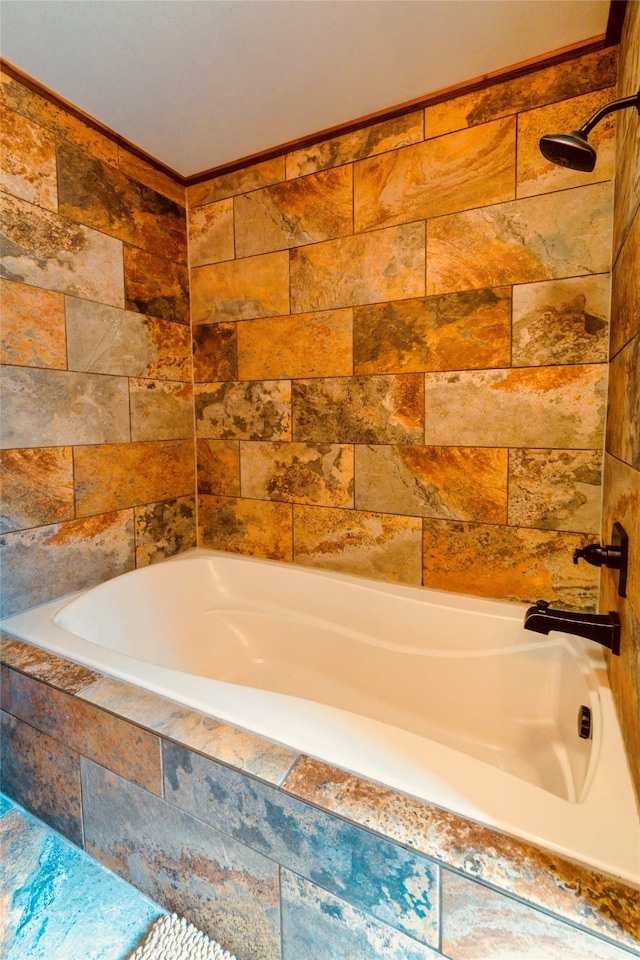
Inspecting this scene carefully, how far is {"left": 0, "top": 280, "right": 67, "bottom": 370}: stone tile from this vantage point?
1.55m

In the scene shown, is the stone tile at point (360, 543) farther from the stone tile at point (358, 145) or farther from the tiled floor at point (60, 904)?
the stone tile at point (358, 145)

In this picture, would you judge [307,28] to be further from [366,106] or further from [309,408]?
[309,408]

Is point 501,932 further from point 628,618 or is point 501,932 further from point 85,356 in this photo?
point 85,356

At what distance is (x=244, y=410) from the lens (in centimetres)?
219

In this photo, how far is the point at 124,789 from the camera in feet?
3.59

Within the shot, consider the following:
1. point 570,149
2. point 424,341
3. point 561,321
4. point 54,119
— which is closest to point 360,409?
point 424,341

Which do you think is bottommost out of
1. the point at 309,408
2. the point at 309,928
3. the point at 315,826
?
the point at 309,928

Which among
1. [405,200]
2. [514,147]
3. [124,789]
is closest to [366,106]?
[405,200]

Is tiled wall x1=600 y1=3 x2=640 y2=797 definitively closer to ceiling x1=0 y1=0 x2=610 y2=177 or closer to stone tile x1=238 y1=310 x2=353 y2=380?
ceiling x1=0 y1=0 x2=610 y2=177

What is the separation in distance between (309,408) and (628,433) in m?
1.27

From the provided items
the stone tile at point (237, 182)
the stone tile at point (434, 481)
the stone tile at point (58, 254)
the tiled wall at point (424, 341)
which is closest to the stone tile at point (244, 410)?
the tiled wall at point (424, 341)

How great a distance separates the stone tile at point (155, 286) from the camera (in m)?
1.99

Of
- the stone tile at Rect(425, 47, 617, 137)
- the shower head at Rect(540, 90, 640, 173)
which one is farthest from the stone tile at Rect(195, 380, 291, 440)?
the shower head at Rect(540, 90, 640, 173)

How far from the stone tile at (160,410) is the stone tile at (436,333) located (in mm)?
985
